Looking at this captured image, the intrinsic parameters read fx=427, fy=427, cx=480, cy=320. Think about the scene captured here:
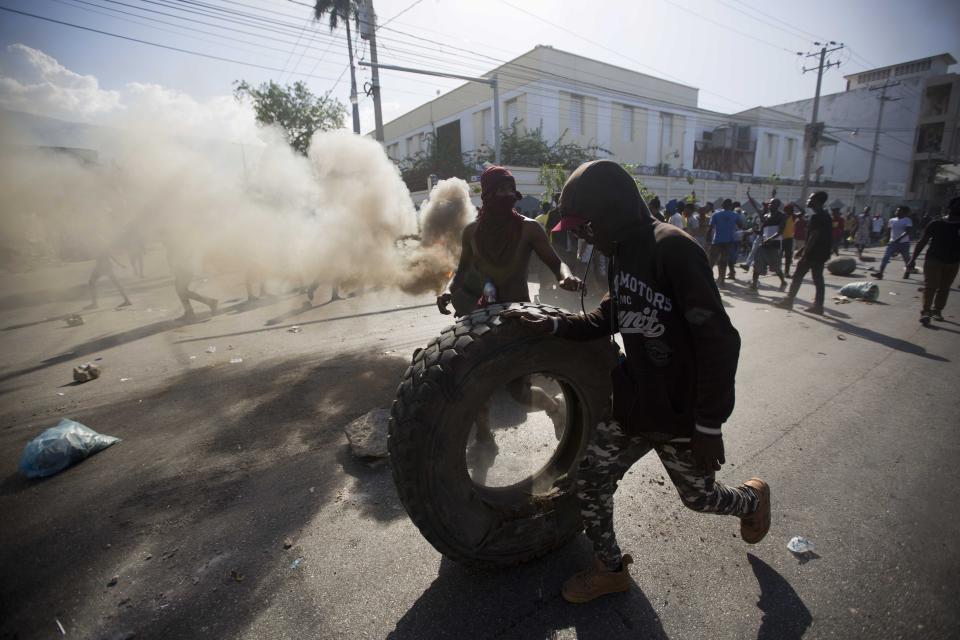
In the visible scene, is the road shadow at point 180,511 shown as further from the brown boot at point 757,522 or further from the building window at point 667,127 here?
the building window at point 667,127

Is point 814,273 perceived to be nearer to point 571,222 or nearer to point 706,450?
point 706,450

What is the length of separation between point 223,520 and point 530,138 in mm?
29097

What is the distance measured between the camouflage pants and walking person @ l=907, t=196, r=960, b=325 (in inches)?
296

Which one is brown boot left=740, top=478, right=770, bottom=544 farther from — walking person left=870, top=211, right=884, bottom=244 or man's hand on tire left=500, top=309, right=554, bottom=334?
walking person left=870, top=211, right=884, bottom=244

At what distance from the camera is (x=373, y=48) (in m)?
17.8

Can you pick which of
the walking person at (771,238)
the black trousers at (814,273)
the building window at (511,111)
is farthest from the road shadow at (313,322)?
the building window at (511,111)

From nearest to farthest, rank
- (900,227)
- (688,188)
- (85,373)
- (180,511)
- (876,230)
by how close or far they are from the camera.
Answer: (180,511)
(85,373)
(900,227)
(876,230)
(688,188)

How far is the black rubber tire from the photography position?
1805 millimetres

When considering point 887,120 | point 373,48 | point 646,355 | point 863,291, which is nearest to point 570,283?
point 646,355

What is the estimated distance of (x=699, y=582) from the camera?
2021 mm

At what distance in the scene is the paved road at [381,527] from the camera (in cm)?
187

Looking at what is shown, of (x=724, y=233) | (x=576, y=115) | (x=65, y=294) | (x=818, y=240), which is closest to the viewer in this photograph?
(x=818, y=240)

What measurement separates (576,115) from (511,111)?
478 cm

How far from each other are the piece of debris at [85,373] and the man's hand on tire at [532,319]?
19.3 feet
